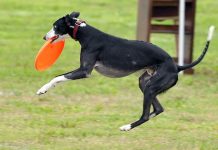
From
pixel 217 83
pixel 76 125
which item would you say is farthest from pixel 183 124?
pixel 217 83

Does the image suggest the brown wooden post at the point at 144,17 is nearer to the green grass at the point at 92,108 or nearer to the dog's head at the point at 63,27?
the green grass at the point at 92,108

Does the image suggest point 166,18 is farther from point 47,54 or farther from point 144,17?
point 47,54

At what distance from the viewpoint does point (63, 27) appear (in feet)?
31.7

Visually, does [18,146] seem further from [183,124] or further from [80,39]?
[183,124]

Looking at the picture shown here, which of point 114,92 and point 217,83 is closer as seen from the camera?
→ point 114,92

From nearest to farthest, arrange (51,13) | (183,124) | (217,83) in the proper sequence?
(183,124)
(217,83)
(51,13)

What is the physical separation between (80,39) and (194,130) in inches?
83.5

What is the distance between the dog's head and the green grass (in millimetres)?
1175

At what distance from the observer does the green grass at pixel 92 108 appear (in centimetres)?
1005

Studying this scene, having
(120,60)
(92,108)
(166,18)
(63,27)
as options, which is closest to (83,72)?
(120,60)

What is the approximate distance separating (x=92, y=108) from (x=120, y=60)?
263 centimetres

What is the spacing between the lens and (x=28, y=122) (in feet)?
36.1

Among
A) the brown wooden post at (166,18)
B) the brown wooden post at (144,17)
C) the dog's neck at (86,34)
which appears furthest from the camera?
the brown wooden post at (166,18)

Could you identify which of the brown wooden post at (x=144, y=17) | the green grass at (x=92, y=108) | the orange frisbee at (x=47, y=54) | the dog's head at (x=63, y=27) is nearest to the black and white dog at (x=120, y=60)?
the dog's head at (x=63, y=27)
